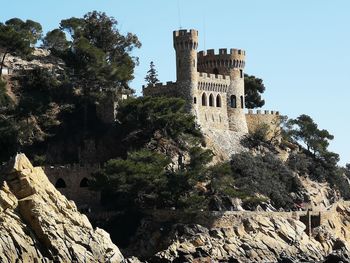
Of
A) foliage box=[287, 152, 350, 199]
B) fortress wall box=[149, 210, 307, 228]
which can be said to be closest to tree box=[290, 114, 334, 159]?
foliage box=[287, 152, 350, 199]

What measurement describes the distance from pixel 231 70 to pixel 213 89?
13.1ft

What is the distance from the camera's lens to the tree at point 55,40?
122613 millimetres

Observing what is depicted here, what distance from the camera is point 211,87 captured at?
11544 cm

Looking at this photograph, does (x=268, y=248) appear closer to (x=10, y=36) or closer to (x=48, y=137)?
(x=48, y=137)

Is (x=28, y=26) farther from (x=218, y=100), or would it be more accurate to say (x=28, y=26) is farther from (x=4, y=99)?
(x=218, y=100)

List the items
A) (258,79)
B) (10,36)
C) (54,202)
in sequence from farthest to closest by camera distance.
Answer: (258,79) → (10,36) → (54,202)

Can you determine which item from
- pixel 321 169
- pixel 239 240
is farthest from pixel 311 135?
pixel 239 240

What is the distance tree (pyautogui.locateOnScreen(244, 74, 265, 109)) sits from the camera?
5256 inches

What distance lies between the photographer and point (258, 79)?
135500 mm

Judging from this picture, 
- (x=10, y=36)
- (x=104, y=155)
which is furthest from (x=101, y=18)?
(x=104, y=155)

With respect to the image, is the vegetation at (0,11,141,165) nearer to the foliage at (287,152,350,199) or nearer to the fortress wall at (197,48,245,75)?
the fortress wall at (197,48,245,75)

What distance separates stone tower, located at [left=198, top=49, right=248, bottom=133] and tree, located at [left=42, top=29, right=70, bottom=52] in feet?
44.9

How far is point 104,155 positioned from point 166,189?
34.7 ft

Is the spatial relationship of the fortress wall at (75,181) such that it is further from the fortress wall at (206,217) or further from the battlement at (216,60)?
the battlement at (216,60)
